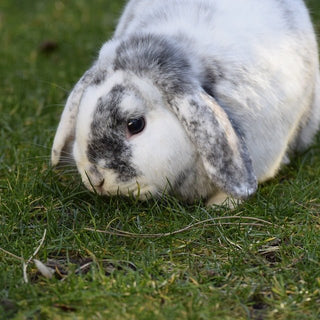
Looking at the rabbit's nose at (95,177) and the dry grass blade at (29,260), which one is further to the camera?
the rabbit's nose at (95,177)

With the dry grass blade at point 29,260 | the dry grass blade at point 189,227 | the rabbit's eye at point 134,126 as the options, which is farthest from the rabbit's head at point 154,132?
the dry grass blade at point 29,260

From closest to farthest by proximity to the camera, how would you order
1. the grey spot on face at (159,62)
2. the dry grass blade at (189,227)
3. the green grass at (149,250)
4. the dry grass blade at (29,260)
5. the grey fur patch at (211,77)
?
1. the green grass at (149,250)
2. the dry grass blade at (29,260)
3. the dry grass blade at (189,227)
4. the grey spot on face at (159,62)
5. the grey fur patch at (211,77)

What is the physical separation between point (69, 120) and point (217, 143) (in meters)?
0.84

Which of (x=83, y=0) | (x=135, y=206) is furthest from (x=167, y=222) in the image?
(x=83, y=0)

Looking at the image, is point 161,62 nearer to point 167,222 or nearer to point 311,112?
point 167,222

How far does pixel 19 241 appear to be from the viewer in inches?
134

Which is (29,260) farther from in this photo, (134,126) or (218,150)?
(218,150)

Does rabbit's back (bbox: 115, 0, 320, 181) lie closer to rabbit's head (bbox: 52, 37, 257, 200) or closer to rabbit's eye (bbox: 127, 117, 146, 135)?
rabbit's head (bbox: 52, 37, 257, 200)

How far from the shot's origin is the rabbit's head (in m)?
3.51

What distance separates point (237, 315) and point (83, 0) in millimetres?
5394

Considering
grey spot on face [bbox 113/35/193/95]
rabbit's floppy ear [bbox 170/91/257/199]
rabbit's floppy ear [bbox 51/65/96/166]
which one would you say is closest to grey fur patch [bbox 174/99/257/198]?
rabbit's floppy ear [bbox 170/91/257/199]

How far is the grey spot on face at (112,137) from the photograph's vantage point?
352cm

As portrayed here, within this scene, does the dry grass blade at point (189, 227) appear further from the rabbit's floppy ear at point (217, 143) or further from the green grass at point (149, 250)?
the rabbit's floppy ear at point (217, 143)

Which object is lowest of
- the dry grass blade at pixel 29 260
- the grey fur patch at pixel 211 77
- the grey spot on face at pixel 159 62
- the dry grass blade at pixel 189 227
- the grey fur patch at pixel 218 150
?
the dry grass blade at pixel 189 227
